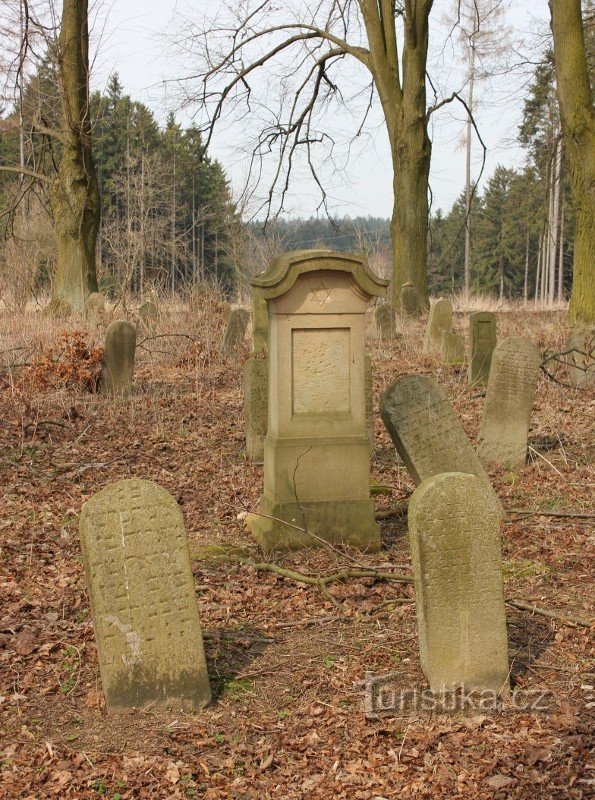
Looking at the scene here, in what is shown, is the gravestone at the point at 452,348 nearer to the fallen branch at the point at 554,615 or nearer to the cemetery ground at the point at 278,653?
the cemetery ground at the point at 278,653

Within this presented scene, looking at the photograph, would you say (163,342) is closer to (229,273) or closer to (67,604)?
(67,604)

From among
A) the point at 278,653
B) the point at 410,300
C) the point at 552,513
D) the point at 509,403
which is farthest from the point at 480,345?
the point at 278,653

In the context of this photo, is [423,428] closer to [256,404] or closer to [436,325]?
[256,404]

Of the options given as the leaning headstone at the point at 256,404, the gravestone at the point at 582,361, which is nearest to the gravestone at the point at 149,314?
the gravestone at the point at 582,361

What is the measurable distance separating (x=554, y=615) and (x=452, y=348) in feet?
33.0

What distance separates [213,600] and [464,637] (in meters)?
1.84

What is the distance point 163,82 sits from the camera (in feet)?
59.8

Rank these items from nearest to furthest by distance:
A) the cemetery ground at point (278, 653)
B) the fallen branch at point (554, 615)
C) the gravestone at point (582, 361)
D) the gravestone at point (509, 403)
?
the cemetery ground at point (278, 653), the fallen branch at point (554, 615), the gravestone at point (509, 403), the gravestone at point (582, 361)

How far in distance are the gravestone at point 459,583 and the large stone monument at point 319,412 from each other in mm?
2401

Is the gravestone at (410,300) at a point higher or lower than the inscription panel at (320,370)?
higher

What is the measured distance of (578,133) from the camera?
14.5m

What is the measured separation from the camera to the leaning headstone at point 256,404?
9008mm

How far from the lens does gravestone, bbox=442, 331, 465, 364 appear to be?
14742 mm

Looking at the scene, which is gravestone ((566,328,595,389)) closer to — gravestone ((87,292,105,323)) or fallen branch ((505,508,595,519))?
fallen branch ((505,508,595,519))
